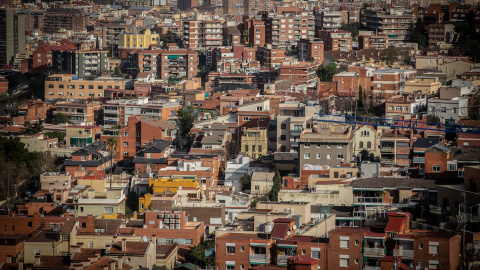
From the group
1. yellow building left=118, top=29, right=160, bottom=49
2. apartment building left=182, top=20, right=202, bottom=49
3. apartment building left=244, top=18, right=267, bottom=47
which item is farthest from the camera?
apartment building left=182, top=20, right=202, bottom=49

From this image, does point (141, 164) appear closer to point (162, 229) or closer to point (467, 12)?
point (162, 229)

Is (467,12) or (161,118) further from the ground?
(467,12)

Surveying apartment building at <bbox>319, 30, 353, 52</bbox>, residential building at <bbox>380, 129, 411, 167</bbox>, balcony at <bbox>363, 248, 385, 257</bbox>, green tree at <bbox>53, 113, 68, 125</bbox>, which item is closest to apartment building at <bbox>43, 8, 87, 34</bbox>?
apartment building at <bbox>319, 30, 353, 52</bbox>

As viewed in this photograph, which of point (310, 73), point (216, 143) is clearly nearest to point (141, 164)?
point (216, 143)

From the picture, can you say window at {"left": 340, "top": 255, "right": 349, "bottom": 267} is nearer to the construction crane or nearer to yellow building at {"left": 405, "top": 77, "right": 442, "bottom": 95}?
the construction crane

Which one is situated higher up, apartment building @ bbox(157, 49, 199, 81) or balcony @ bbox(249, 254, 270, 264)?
apartment building @ bbox(157, 49, 199, 81)

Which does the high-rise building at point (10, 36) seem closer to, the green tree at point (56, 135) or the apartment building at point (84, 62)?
the apartment building at point (84, 62)

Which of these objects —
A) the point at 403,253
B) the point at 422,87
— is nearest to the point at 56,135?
the point at 422,87
